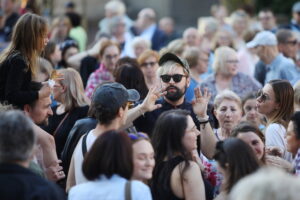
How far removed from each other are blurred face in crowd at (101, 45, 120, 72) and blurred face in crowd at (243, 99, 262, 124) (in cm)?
236

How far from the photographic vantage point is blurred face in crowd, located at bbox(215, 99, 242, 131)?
812 centimetres

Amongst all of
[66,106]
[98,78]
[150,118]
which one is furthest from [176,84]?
[98,78]

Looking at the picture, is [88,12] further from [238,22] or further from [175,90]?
[175,90]

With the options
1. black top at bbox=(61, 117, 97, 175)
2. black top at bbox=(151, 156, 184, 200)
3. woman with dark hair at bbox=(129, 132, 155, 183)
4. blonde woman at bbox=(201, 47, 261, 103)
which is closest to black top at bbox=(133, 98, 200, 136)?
black top at bbox=(61, 117, 97, 175)

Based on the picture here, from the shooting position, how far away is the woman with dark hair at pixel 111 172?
16.4 ft

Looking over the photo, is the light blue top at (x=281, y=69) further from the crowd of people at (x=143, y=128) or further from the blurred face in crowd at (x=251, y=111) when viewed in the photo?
the blurred face in crowd at (x=251, y=111)

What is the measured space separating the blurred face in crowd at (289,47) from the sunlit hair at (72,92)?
4815 millimetres

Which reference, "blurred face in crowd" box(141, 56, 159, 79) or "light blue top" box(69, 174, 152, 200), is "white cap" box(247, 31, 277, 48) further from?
"light blue top" box(69, 174, 152, 200)

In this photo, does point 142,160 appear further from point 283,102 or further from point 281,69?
point 281,69

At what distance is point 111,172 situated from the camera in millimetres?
5023

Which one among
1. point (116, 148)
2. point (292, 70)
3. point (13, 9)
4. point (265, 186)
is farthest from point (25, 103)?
point (13, 9)

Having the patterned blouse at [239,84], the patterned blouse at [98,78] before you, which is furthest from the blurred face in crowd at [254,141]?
the patterned blouse at [98,78]

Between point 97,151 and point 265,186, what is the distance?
159 cm

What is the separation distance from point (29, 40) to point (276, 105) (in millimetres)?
2467
